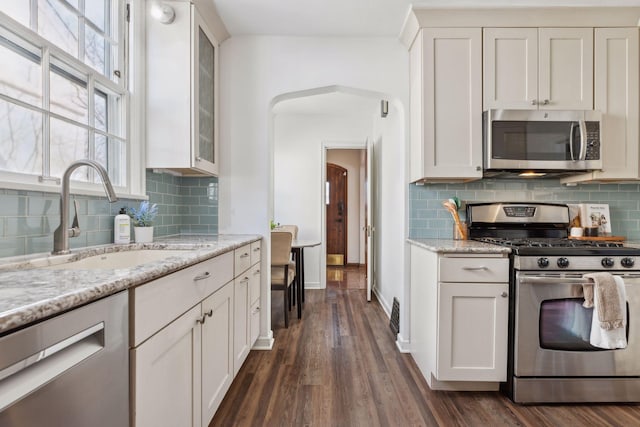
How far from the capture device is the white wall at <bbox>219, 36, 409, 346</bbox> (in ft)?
8.29

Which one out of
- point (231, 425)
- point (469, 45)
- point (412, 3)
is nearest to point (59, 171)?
point (231, 425)

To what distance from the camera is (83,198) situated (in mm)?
1562

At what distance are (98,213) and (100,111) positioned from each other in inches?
24.5

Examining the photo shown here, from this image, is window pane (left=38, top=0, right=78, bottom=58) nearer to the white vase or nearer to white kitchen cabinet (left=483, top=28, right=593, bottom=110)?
the white vase

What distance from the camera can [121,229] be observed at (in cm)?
174

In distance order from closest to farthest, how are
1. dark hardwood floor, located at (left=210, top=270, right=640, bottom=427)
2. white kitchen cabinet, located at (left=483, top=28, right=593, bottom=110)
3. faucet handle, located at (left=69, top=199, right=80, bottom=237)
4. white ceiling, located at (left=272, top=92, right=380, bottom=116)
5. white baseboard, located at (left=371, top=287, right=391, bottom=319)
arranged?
1. faucet handle, located at (left=69, top=199, right=80, bottom=237)
2. dark hardwood floor, located at (left=210, top=270, right=640, bottom=427)
3. white kitchen cabinet, located at (left=483, top=28, right=593, bottom=110)
4. white baseboard, located at (left=371, top=287, right=391, bottom=319)
5. white ceiling, located at (left=272, top=92, right=380, bottom=116)

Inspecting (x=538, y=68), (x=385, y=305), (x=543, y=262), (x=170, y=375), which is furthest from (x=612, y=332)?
(x=170, y=375)

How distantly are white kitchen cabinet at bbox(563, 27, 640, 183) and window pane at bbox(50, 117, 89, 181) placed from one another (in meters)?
3.20

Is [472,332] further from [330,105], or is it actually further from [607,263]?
[330,105]

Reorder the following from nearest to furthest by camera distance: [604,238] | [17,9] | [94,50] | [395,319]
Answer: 1. [17,9]
2. [94,50]
3. [604,238]
4. [395,319]

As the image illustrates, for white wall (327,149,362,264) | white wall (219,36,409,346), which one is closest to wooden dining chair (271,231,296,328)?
white wall (219,36,409,346)

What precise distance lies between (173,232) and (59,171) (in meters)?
0.99

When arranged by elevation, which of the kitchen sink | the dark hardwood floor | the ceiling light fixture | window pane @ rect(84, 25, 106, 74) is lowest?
the dark hardwood floor

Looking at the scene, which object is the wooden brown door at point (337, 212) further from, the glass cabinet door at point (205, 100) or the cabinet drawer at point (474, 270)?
the cabinet drawer at point (474, 270)
